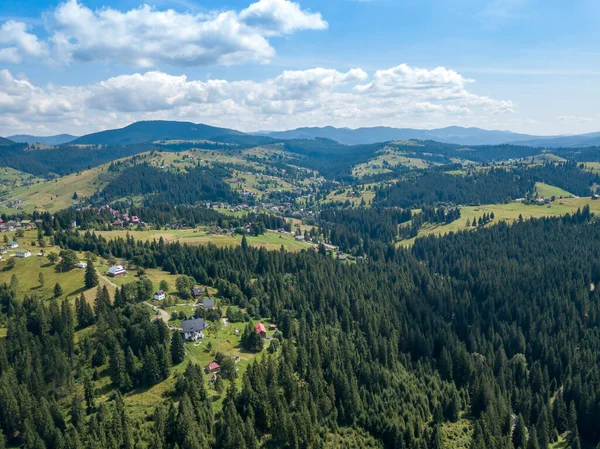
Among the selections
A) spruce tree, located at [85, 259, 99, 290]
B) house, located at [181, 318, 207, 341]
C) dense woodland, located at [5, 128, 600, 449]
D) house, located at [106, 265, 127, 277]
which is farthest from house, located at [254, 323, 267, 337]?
house, located at [106, 265, 127, 277]

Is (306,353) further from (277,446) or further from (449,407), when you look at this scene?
(449,407)

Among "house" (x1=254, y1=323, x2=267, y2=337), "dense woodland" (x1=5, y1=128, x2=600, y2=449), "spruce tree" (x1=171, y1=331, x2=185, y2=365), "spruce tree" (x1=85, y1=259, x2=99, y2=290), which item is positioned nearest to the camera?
"dense woodland" (x1=5, y1=128, x2=600, y2=449)

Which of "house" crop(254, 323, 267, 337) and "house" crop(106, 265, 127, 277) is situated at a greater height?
"house" crop(106, 265, 127, 277)

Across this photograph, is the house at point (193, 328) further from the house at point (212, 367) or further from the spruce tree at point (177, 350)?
the house at point (212, 367)

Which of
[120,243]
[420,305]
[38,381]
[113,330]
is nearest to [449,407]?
[420,305]

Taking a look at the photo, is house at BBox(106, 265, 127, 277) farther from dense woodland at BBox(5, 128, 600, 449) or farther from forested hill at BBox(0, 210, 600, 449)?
forested hill at BBox(0, 210, 600, 449)

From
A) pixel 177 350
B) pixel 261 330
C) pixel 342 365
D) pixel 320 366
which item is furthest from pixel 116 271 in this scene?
pixel 342 365
